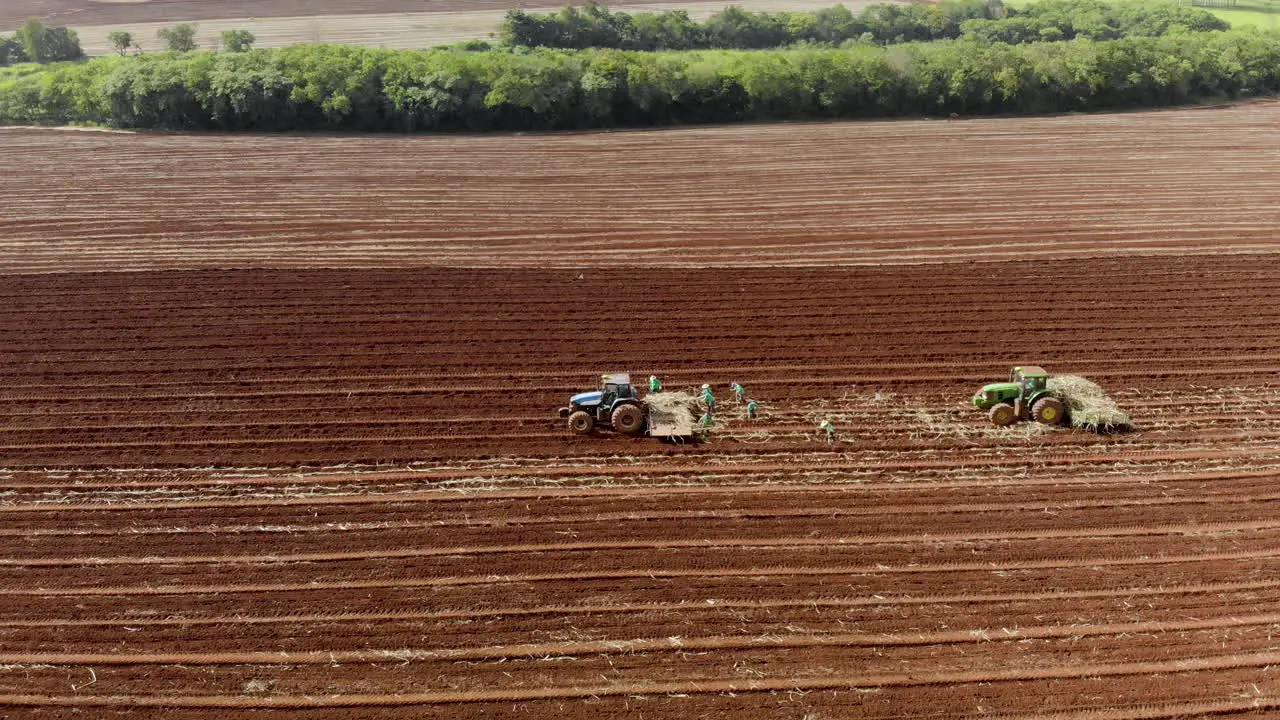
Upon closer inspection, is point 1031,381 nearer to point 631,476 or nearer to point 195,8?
point 631,476

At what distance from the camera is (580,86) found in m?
48.7

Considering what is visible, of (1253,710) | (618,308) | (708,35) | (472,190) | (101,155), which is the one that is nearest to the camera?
(1253,710)

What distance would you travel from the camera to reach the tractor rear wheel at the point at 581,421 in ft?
59.2

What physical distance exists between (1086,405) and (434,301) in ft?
51.6

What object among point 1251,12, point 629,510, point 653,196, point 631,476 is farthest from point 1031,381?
point 1251,12

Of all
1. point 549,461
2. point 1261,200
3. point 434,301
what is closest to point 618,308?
point 434,301

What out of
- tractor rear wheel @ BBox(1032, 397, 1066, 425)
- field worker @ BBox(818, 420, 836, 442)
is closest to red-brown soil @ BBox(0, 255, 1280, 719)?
field worker @ BBox(818, 420, 836, 442)

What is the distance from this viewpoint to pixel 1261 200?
1305 inches

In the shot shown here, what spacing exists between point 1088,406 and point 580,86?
36.3 m

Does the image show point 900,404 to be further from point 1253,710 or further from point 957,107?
point 957,107

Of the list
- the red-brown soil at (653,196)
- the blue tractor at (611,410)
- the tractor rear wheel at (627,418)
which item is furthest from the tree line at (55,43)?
the tractor rear wheel at (627,418)

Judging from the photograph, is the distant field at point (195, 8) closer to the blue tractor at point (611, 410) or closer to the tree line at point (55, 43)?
the tree line at point (55, 43)

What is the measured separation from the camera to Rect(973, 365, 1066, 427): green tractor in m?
18.0

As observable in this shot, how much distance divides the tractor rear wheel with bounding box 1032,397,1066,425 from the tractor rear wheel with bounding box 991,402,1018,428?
1.36 ft
